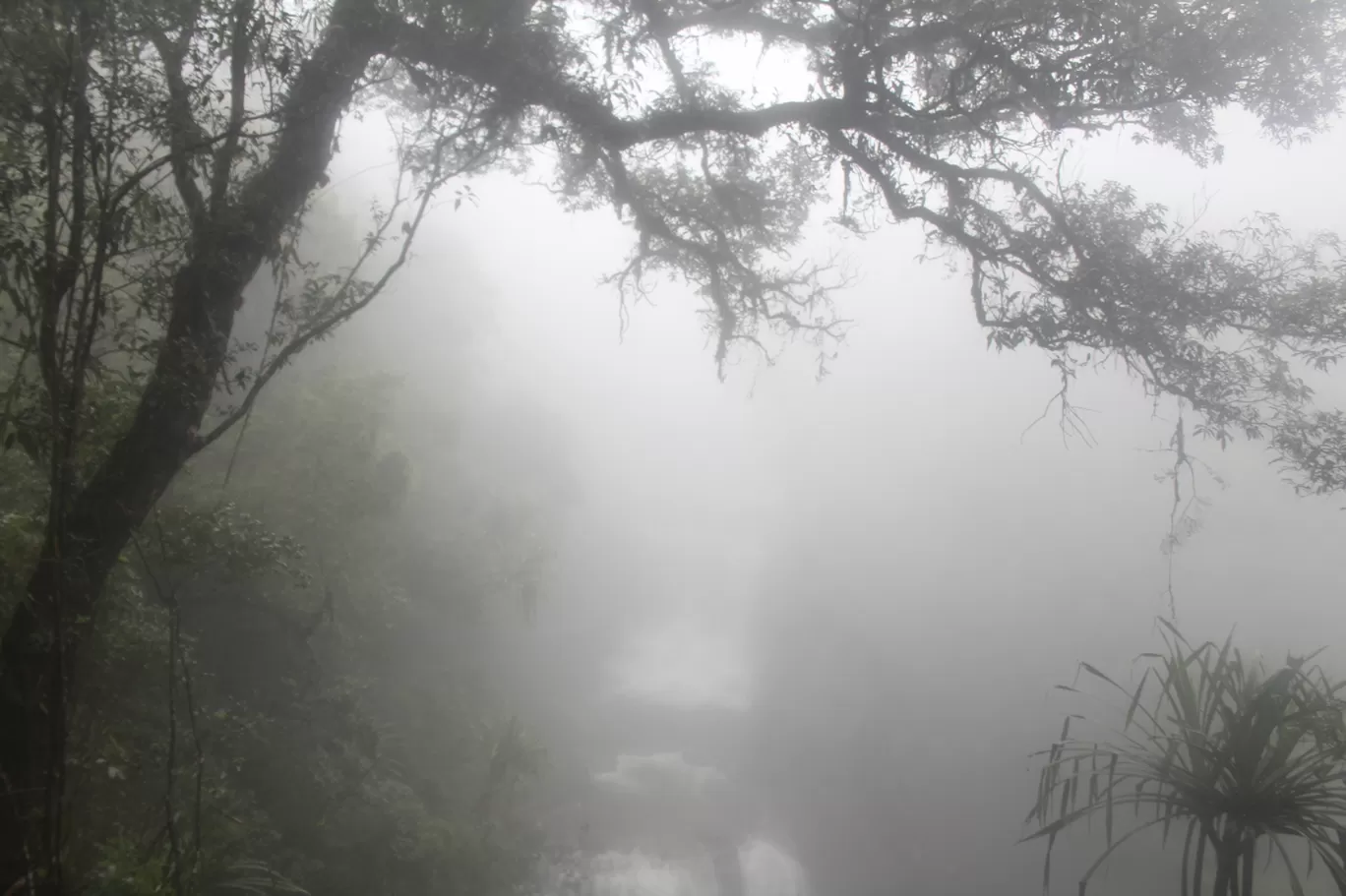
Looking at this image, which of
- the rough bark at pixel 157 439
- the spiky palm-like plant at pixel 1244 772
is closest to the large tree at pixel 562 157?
the rough bark at pixel 157 439

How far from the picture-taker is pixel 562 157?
7012 mm

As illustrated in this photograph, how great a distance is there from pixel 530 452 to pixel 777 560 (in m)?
7.69

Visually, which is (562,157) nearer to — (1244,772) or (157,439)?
(157,439)

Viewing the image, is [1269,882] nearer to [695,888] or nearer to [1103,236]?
[695,888]

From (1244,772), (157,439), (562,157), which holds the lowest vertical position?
(1244,772)

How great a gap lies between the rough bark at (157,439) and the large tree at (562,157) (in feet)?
0.04

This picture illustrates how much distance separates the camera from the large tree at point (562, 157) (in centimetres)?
268

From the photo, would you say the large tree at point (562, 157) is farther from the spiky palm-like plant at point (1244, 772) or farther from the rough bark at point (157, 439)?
the spiky palm-like plant at point (1244, 772)

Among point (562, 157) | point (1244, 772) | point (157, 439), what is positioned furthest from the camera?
point (562, 157)

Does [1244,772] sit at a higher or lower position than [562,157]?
lower

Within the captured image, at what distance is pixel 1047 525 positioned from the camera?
1950cm

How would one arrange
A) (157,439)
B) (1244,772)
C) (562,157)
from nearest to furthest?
(157,439) → (1244,772) → (562,157)

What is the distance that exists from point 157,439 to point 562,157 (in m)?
4.72

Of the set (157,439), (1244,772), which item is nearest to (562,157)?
(157,439)
